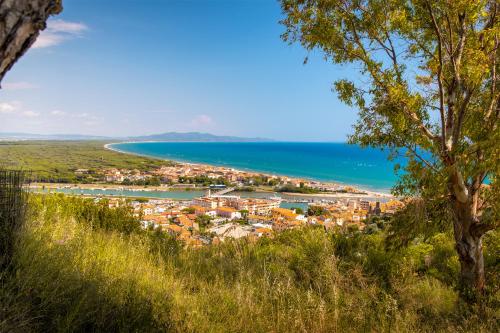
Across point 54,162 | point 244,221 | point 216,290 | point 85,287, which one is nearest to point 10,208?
point 85,287

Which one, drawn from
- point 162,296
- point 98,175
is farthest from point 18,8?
point 98,175

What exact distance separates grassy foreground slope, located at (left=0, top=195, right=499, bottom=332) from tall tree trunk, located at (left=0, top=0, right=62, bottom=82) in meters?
2.16

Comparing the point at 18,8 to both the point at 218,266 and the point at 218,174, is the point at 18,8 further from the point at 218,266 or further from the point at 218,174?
the point at 218,174

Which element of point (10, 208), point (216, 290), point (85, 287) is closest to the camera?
point (85, 287)

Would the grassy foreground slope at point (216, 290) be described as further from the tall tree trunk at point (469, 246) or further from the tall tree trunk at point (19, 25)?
the tall tree trunk at point (19, 25)

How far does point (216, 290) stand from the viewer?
14.3ft

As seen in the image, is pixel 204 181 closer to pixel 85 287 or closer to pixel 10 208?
pixel 10 208

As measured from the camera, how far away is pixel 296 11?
6.10 m

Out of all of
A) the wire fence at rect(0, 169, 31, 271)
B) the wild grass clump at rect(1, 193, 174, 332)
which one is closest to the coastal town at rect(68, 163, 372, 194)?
the wild grass clump at rect(1, 193, 174, 332)

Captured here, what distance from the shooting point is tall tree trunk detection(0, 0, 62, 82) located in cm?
127

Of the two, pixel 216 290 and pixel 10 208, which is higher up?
pixel 10 208

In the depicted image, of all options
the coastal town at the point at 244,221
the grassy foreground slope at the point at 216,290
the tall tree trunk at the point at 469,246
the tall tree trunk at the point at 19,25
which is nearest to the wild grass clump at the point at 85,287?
the grassy foreground slope at the point at 216,290

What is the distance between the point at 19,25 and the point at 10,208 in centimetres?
320

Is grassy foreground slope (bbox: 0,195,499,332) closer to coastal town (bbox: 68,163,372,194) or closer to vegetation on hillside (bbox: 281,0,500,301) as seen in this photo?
vegetation on hillside (bbox: 281,0,500,301)
